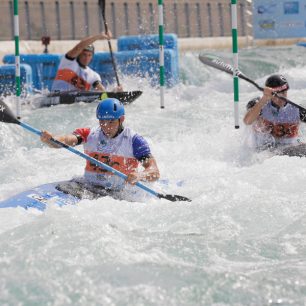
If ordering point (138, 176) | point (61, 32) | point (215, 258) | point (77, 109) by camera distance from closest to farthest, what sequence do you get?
point (215, 258) < point (138, 176) < point (77, 109) < point (61, 32)

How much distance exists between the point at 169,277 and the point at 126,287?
0.88ft

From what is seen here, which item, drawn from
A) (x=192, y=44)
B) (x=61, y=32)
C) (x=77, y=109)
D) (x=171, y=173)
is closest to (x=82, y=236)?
(x=171, y=173)

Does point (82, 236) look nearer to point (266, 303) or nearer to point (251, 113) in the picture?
point (266, 303)

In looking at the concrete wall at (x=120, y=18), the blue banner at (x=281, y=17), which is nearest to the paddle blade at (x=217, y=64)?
the blue banner at (x=281, y=17)

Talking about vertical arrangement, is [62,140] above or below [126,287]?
above

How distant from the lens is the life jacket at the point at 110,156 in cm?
658

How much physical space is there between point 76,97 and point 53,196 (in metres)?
5.52

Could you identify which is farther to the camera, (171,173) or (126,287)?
(171,173)

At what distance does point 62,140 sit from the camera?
21.5ft

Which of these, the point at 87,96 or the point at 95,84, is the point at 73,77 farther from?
Result: the point at 87,96

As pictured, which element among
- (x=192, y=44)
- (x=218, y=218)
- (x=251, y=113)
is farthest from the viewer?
(x=192, y=44)

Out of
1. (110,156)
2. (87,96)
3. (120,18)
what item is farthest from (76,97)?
(120,18)

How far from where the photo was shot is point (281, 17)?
17.2 m

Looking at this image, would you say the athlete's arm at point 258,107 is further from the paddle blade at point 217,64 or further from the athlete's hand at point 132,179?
the athlete's hand at point 132,179
